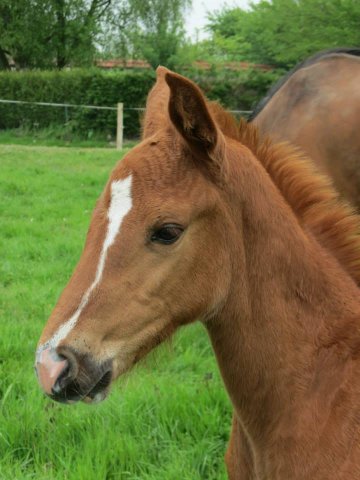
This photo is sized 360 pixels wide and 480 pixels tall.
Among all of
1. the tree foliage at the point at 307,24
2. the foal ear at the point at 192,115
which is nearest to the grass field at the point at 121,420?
the foal ear at the point at 192,115

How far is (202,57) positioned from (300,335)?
24098mm

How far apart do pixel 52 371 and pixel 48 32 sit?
24551 mm

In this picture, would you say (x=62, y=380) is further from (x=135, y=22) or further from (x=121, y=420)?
(x=135, y=22)

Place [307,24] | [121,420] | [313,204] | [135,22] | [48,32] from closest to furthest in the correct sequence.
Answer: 1. [313,204]
2. [121,420]
3. [307,24]
4. [48,32]
5. [135,22]

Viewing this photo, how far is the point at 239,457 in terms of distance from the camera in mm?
2117

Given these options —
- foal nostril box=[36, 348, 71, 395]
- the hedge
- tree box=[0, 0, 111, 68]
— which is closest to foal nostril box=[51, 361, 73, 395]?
foal nostril box=[36, 348, 71, 395]

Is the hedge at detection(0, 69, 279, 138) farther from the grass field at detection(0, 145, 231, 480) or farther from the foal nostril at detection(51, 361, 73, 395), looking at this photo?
the foal nostril at detection(51, 361, 73, 395)

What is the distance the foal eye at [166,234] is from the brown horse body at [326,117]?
2942 mm

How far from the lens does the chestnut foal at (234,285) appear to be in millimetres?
1669

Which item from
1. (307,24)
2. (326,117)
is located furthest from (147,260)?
(307,24)

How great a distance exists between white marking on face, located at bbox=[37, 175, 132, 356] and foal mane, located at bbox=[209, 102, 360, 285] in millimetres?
474

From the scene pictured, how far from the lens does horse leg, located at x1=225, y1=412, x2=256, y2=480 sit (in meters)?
2.06

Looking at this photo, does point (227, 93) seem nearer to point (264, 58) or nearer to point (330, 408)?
point (264, 58)

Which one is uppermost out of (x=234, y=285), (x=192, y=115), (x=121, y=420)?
(x=192, y=115)
